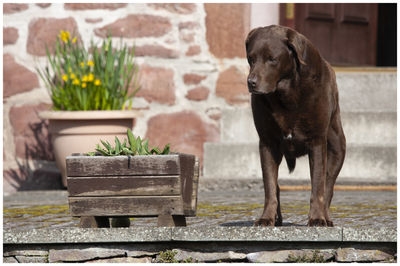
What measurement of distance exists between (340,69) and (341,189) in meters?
1.71

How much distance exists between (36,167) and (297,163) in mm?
2203

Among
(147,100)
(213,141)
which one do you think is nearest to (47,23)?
(147,100)

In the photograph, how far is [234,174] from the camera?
219 inches

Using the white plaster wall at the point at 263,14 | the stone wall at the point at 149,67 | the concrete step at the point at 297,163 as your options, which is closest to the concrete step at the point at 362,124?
the stone wall at the point at 149,67

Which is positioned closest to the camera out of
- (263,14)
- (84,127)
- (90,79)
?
(90,79)

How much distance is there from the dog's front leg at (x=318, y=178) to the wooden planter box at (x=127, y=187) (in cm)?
55

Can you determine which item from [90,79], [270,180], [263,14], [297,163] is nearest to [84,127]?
[90,79]

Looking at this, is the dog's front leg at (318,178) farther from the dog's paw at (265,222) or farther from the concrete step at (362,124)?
the concrete step at (362,124)

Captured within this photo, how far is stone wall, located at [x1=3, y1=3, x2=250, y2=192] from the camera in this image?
5.92 m

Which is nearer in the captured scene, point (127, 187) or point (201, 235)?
point (201, 235)

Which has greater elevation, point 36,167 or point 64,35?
point 64,35

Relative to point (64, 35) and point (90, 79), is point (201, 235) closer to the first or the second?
point (90, 79)

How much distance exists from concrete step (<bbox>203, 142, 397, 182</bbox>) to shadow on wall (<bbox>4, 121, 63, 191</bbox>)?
1.34 meters

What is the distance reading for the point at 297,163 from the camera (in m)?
5.43
